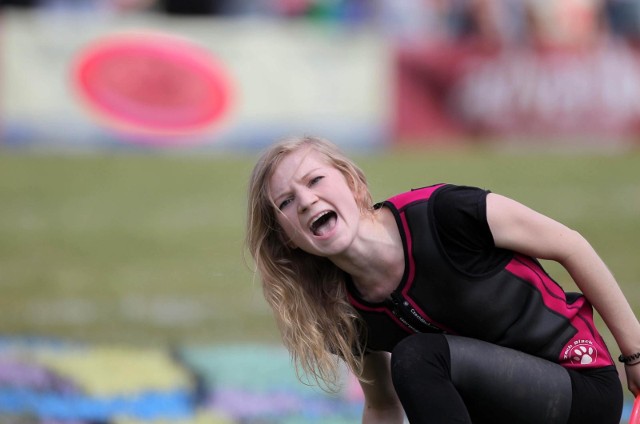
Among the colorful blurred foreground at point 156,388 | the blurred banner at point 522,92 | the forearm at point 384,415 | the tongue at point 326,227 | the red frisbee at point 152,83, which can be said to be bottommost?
the red frisbee at point 152,83

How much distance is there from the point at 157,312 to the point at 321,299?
3423 mm

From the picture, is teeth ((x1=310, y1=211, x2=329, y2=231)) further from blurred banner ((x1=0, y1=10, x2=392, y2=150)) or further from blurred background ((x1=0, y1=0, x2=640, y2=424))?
blurred banner ((x1=0, y1=10, x2=392, y2=150))

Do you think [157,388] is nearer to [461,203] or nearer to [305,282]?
[305,282]

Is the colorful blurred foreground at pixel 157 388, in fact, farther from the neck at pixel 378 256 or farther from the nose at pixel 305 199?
the nose at pixel 305 199

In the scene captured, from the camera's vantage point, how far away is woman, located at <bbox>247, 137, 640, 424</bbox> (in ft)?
10.2

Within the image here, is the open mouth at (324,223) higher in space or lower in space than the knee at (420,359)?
Answer: higher

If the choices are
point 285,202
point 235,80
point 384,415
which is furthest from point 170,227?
point 285,202

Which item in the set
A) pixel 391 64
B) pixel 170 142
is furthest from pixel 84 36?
pixel 391 64

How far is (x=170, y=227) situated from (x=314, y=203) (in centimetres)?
667

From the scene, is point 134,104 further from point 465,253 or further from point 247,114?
point 465,253

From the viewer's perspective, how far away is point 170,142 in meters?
14.0

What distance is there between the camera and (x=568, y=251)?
3150 mm

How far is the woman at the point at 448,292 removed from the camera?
3.10 m

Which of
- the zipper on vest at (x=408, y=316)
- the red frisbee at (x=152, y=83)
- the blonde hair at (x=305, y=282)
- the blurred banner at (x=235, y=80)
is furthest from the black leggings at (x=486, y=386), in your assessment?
the red frisbee at (x=152, y=83)
